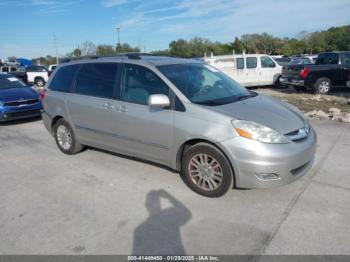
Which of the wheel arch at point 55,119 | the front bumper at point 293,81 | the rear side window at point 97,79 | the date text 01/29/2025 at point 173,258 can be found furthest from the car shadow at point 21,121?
the front bumper at point 293,81

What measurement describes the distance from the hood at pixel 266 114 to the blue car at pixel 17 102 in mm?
7090

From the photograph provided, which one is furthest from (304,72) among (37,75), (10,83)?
(37,75)

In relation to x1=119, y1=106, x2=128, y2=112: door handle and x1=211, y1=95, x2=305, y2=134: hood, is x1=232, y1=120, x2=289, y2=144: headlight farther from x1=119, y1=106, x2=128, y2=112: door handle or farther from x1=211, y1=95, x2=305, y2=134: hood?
x1=119, y1=106, x2=128, y2=112: door handle

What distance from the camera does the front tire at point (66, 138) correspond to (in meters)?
6.03

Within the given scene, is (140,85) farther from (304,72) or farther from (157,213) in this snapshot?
(304,72)

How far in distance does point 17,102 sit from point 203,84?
6.67m

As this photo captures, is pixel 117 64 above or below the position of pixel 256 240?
above

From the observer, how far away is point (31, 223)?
376cm

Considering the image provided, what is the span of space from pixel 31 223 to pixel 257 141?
273cm

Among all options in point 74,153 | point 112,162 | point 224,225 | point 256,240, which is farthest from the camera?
point 74,153

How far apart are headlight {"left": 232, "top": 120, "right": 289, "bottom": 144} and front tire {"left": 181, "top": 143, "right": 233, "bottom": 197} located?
379 millimetres

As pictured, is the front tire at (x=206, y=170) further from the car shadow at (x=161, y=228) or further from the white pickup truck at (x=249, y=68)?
the white pickup truck at (x=249, y=68)

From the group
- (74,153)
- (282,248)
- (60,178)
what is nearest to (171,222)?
(282,248)

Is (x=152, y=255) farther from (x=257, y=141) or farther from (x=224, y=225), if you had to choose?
(x=257, y=141)
